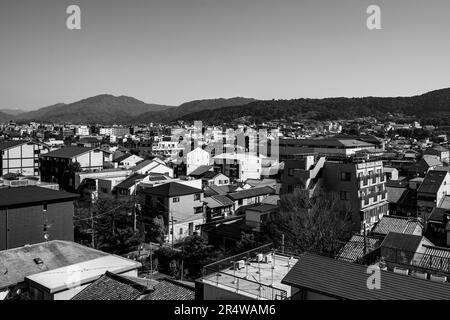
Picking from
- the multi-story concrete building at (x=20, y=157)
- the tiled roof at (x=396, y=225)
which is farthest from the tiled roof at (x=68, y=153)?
the tiled roof at (x=396, y=225)

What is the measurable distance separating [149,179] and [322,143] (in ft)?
91.0

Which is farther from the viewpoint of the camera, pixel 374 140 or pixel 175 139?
pixel 175 139

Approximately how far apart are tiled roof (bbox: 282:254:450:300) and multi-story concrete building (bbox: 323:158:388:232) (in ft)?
44.9

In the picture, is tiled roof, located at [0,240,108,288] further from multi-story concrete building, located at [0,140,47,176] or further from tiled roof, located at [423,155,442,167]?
tiled roof, located at [423,155,442,167]

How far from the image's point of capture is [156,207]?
21.0m

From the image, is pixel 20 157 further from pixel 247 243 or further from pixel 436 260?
pixel 436 260

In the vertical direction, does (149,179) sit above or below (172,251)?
above

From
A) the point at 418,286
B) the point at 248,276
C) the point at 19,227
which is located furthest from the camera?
the point at 19,227

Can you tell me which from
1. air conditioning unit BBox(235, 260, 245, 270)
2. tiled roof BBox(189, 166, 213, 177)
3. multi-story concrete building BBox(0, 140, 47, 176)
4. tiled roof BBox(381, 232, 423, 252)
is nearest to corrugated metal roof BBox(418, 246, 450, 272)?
tiled roof BBox(381, 232, 423, 252)

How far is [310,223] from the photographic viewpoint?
589 inches

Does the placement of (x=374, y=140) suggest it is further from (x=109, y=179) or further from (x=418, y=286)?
(x=418, y=286)

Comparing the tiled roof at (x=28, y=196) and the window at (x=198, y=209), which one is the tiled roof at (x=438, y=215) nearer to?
the window at (x=198, y=209)

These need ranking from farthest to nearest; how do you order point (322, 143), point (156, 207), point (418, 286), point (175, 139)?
point (175, 139) → point (322, 143) → point (156, 207) → point (418, 286)
